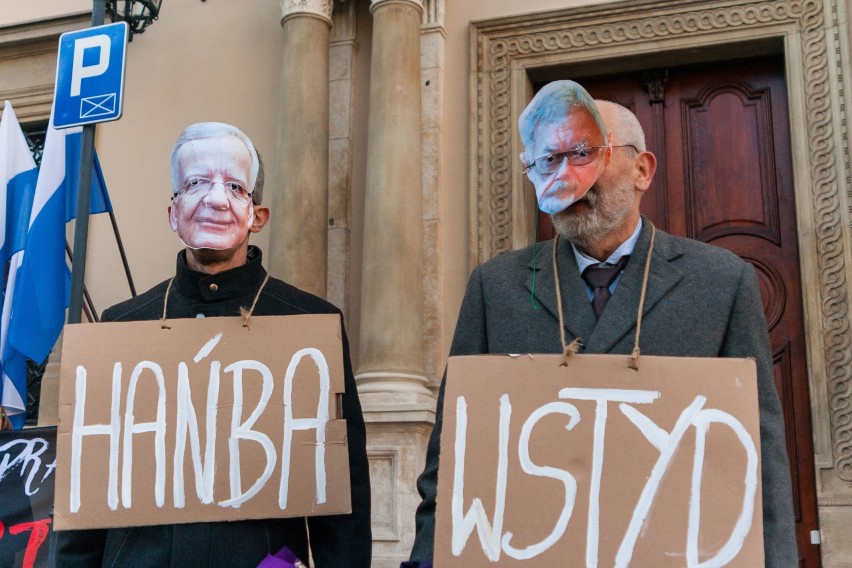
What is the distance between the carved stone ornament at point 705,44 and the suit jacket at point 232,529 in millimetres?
3424

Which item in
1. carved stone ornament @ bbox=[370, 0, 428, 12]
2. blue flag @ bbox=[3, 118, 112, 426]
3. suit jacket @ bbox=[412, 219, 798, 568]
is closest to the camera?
suit jacket @ bbox=[412, 219, 798, 568]

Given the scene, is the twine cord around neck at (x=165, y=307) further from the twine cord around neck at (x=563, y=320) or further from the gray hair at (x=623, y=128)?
the gray hair at (x=623, y=128)

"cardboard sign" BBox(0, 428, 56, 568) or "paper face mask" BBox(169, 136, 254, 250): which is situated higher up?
"paper face mask" BBox(169, 136, 254, 250)

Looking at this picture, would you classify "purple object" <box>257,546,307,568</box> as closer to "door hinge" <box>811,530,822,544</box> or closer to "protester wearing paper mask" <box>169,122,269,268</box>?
"protester wearing paper mask" <box>169,122,269,268</box>

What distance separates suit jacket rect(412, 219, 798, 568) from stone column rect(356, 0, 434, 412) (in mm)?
3160

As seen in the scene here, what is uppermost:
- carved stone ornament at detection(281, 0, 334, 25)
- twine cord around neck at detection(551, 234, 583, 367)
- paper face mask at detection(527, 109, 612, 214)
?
carved stone ornament at detection(281, 0, 334, 25)

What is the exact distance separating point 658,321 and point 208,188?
1204 mm

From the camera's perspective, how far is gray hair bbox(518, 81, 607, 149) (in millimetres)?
2238

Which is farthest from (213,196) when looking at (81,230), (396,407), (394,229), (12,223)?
(12,223)

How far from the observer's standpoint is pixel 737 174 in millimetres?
5848

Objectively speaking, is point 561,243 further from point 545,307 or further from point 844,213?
point 844,213

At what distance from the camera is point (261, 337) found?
7.87 ft

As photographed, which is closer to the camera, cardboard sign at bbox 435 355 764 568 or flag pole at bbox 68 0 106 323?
cardboard sign at bbox 435 355 764 568

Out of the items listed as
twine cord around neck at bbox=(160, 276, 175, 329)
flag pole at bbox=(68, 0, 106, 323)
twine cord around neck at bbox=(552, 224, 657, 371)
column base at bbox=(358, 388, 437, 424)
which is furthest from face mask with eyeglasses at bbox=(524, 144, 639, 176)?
column base at bbox=(358, 388, 437, 424)
